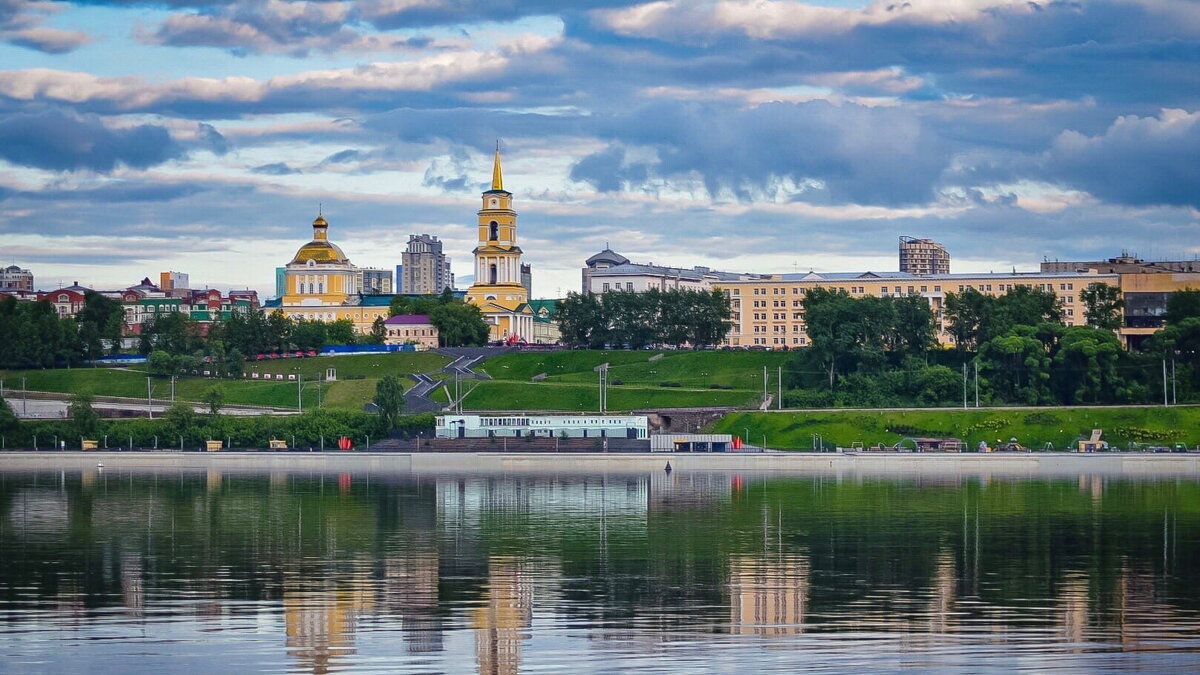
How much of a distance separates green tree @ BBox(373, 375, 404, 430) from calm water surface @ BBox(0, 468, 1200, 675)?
32.5 meters

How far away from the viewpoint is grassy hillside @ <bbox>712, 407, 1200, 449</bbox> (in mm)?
100125

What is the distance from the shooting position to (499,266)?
18125 cm

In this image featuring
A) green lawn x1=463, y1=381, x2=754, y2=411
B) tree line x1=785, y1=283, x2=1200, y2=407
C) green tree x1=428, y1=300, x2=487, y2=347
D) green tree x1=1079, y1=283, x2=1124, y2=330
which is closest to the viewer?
tree line x1=785, y1=283, x2=1200, y2=407

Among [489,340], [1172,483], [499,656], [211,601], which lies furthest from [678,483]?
[489,340]

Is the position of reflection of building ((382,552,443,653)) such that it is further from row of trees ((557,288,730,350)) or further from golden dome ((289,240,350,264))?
golden dome ((289,240,350,264))

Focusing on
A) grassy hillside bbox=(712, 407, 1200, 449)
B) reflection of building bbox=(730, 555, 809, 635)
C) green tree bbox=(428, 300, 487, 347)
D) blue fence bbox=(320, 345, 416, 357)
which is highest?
green tree bbox=(428, 300, 487, 347)

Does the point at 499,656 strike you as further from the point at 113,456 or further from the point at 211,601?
the point at 113,456

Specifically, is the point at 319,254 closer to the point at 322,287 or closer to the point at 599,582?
the point at 322,287

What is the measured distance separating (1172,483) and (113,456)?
60.4m

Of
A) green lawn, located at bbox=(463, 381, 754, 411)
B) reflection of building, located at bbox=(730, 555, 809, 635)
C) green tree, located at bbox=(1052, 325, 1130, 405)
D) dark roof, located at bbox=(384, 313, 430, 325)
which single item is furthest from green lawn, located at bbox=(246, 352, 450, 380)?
reflection of building, located at bbox=(730, 555, 809, 635)

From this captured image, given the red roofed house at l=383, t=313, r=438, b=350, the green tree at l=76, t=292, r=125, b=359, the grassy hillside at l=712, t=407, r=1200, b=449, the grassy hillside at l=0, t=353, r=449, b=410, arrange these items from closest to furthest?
the grassy hillside at l=712, t=407, r=1200, b=449 → the grassy hillside at l=0, t=353, r=449, b=410 → the green tree at l=76, t=292, r=125, b=359 → the red roofed house at l=383, t=313, r=438, b=350

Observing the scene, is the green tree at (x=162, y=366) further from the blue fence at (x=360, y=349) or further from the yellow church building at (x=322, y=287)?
the yellow church building at (x=322, y=287)

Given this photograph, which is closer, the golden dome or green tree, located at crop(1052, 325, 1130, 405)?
green tree, located at crop(1052, 325, 1130, 405)

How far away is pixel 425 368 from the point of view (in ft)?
455
